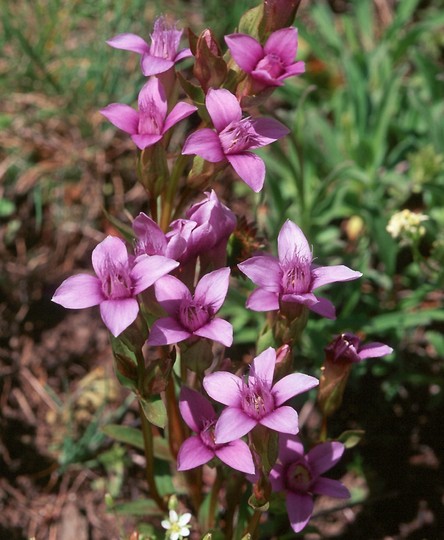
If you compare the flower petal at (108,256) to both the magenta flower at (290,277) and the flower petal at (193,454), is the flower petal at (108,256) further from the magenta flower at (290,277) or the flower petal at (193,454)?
the flower petal at (193,454)

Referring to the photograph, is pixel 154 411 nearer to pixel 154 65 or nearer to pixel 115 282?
pixel 115 282

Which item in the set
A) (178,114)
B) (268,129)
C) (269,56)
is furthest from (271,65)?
(178,114)

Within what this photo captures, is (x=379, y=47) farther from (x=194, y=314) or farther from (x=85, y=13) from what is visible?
(x=194, y=314)

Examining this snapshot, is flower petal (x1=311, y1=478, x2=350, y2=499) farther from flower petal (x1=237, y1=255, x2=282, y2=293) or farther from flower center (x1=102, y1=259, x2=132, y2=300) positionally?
flower center (x1=102, y1=259, x2=132, y2=300)

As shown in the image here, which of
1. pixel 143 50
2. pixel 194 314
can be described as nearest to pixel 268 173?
pixel 143 50

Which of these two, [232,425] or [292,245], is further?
[292,245]
